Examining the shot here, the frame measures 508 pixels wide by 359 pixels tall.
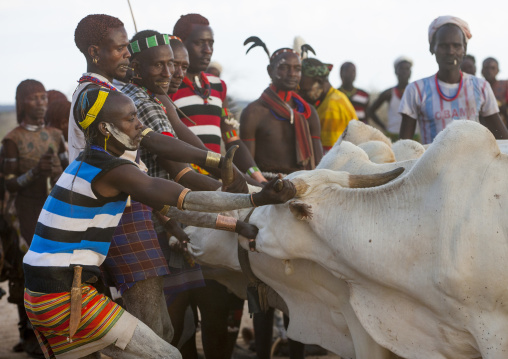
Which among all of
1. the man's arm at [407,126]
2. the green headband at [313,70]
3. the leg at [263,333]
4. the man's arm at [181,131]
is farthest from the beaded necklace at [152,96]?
the green headband at [313,70]

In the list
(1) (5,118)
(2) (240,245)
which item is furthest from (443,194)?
(1) (5,118)

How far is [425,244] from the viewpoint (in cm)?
303

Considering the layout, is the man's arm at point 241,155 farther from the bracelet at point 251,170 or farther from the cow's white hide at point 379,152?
the cow's white hide at point 379,152

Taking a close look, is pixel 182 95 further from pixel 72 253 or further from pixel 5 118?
pixel 5 118

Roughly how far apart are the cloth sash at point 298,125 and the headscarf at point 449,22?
1105 millimetres

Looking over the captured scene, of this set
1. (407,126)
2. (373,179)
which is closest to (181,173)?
(373,179)

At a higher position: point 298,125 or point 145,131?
point 145,131

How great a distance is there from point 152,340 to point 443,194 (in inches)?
52.5

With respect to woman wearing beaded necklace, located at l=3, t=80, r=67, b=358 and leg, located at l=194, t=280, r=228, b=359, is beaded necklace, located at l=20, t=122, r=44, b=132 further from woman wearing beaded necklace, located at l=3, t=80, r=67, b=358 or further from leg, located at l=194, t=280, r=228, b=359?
leg, located at l=194, t=280, r=228, b=359

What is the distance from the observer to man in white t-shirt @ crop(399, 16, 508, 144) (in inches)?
215

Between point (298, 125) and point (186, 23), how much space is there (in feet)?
3.60

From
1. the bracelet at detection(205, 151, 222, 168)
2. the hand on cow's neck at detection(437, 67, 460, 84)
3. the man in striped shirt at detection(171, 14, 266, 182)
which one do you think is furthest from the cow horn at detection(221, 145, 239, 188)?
the hand on cow's neck at detection(437, 67, 460, 84)

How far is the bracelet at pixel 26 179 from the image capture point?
19.1ft

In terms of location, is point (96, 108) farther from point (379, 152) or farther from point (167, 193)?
point (379, 152)
